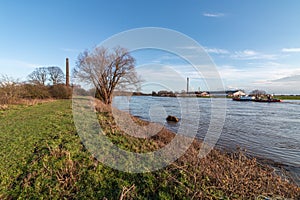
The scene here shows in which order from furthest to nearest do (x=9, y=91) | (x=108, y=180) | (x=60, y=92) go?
(x=60, y=92)
(x=9, y=91)
(x=108, y=180)

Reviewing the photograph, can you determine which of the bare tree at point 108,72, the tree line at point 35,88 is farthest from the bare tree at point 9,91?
the bare tree at point 108,72

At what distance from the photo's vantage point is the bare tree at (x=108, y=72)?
22.7m

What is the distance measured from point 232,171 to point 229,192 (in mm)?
709

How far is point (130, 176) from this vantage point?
4043mm

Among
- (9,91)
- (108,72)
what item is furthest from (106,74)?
(9,91)

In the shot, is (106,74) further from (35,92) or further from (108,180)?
(108,180)

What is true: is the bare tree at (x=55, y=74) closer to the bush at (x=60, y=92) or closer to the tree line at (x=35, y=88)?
the tree line at (x=35, y=88)

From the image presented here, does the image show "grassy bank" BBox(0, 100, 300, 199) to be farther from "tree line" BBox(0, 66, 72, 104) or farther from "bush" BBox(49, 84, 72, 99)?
"bush" BBox(49, 84, 72, 99)

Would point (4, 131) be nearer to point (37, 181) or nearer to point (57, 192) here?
point (37, 181)

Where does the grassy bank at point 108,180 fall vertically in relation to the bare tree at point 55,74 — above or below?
below

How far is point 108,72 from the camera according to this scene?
2298 centimetres

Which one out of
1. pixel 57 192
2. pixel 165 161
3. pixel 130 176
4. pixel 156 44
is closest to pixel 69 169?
pixel 57 192

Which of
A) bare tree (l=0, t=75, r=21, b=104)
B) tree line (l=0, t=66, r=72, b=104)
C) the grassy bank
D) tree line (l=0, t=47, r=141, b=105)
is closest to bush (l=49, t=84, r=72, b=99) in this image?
tree line (l=0, t=66, r=72, b=104)

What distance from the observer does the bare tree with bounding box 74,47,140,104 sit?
22734 millimetres
